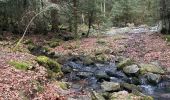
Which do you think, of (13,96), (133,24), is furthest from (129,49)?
(133,24)

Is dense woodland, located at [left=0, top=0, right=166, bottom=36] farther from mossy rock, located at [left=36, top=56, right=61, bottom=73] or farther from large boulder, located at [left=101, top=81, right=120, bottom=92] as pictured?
large boulder, located at [left=101, top=81, right=120, bottom=92]

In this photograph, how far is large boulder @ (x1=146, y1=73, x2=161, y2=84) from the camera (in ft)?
55.7

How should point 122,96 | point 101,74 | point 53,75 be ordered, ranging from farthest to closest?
1. point 101,74
2. point 53,75
3. point 122,96

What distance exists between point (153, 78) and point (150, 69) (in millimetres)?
1393

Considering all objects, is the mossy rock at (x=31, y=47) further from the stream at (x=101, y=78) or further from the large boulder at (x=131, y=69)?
the large boulder at (x=131, y=69)

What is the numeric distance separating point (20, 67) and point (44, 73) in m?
1.10

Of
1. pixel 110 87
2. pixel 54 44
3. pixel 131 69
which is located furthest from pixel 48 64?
pixel 54 44

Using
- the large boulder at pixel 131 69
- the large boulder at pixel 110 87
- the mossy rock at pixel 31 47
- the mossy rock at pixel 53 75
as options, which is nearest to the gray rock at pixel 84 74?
the mossy rock at pixel 53 75

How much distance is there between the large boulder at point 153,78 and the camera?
17.0 m

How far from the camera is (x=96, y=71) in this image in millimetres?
18938

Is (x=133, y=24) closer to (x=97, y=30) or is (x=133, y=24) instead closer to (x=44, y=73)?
(x=97, y=30)

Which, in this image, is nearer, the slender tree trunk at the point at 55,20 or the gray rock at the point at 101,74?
the gray rock at the point at 101,74

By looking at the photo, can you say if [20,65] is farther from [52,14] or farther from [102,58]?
[52,14]

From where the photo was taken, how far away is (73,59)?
2227 cm
